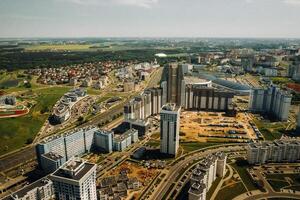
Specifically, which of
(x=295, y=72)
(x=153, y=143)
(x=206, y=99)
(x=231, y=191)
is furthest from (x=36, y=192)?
(x=295, y=72)

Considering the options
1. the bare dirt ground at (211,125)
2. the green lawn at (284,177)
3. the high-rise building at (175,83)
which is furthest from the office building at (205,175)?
the high-rise building at (175,83)

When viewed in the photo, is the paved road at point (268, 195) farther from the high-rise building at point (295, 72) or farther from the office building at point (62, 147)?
the high-rise building at point (295, 72)

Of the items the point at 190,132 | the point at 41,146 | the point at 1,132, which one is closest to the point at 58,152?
the point at 41,146

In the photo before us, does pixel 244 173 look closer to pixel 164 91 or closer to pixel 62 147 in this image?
pixel 62 147

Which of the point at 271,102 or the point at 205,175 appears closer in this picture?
the point at 205,175

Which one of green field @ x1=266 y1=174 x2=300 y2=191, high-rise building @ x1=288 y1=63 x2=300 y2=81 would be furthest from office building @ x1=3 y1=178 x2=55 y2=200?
high-rise building @ x1=288 y1=63 x2=300 y2=81

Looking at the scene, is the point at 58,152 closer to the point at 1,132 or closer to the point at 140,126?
the point at 140,126

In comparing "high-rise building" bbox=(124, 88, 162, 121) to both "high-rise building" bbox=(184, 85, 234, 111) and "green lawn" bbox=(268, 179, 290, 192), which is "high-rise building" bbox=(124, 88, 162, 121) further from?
"green lawn" bbox=(268, 179, 290, 192)
